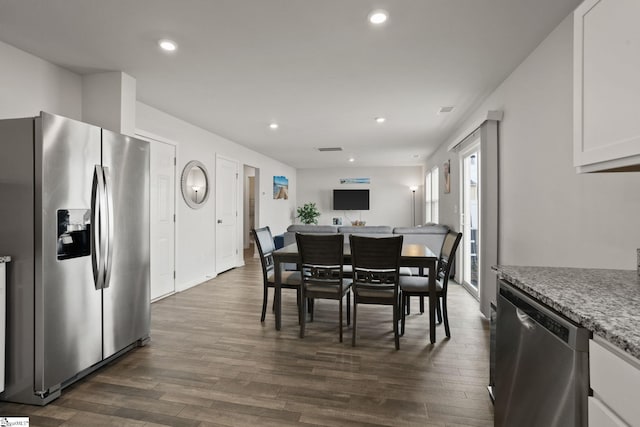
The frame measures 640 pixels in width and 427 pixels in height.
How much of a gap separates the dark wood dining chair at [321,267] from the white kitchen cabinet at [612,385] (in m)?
1.96

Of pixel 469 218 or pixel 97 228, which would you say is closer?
pixel 97 228

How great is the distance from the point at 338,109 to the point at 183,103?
189 cm

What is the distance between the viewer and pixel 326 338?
2916 millimetres

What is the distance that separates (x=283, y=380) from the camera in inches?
86.3

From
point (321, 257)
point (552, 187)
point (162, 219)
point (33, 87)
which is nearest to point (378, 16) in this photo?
point (552, 187)

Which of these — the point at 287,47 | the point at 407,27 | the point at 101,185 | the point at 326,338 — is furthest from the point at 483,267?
the point at 101,185

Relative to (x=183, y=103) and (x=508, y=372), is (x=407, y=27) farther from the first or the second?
(x=183, y=103)

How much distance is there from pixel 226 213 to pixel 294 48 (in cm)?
386

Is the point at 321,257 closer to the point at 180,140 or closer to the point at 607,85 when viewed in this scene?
the point at 607,85

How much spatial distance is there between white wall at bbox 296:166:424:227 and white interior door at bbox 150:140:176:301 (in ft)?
18.8

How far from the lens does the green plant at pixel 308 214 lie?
31.7 feet

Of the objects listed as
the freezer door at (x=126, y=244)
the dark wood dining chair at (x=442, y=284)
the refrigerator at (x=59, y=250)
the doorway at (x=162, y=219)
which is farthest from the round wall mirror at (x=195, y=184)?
the dark wood dining chair at (x=442, y=284)

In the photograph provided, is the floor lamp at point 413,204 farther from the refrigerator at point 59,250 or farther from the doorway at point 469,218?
the refrigerator at point 59,250

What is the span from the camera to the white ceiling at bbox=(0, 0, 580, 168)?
2031 mm
